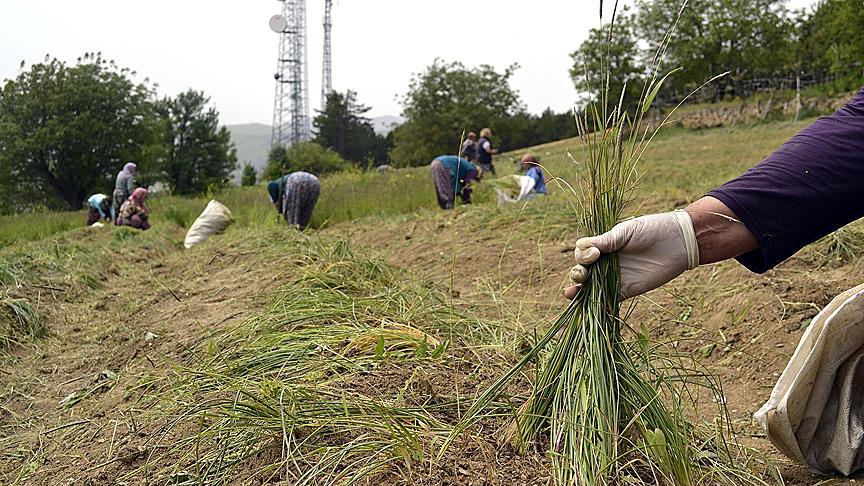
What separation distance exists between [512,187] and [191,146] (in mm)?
34635

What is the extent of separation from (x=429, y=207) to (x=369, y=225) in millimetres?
1434

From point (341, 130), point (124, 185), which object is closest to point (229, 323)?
point (124, 185)

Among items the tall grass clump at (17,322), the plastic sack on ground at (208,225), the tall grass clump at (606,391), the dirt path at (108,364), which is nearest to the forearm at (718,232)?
the tall grass clump at (606,391)

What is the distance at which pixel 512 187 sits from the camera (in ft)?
28.9

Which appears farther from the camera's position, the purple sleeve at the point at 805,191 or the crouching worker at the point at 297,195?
the crouching worker at the point at 297,195

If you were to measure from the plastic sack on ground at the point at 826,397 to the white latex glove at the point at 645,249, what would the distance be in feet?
1.35

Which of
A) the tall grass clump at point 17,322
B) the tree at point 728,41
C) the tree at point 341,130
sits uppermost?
the tree at point 728,41

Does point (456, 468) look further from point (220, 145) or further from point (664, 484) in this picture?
point (220, 145)

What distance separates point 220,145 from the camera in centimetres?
3969

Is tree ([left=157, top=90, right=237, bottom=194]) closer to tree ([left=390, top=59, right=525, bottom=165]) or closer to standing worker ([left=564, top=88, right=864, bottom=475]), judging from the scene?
tree ([left=390, top=59, right=525, bottom=165])

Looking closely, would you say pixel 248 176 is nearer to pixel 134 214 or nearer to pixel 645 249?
pixel 134 214

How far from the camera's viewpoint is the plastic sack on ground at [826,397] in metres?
1.69

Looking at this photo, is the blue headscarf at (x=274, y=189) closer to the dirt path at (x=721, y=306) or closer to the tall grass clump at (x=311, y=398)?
the dirt path at (x=721, y=306)

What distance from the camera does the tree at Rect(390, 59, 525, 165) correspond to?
44.4 metres
